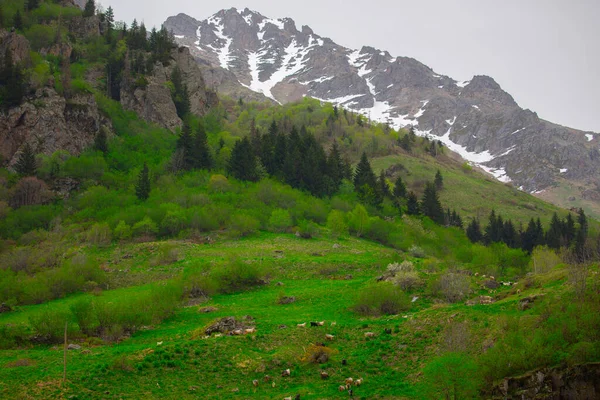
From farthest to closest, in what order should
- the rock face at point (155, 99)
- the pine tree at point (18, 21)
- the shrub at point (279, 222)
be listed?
the rock face at point (155, 99) → the pine tree at point (18, 21) → the shrub at point (279, 222)

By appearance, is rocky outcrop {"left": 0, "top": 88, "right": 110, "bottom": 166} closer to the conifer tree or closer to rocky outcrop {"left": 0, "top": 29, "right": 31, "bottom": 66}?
rocky outcrop {"left": 0, "top": 29, "right": 31, "bottom": 66}

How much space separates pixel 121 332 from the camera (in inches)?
1052

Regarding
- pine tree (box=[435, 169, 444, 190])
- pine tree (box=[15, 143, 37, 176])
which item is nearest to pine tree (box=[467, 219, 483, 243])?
pine tree (box=[435, 169, 444, 190])

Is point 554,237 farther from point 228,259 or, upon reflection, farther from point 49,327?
point 49,327

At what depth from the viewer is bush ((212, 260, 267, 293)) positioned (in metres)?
38.8

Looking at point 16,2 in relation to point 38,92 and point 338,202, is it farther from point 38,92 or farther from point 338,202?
point 338,202

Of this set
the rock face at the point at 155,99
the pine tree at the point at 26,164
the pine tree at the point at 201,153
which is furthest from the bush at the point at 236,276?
the rock face at the point at 155,99

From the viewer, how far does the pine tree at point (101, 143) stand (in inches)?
2896

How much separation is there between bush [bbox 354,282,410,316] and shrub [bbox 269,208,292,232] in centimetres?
3294

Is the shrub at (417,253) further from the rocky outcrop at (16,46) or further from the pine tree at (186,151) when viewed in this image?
the rocky outcrop at (16,46)

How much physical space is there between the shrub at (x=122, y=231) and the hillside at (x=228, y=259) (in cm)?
36

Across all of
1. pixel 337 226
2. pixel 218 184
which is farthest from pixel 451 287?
pixel 218 184

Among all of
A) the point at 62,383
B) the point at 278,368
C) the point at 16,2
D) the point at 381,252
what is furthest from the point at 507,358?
the point at 16,2

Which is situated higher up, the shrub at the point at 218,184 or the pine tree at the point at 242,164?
the pine tree at the point at 242,164
